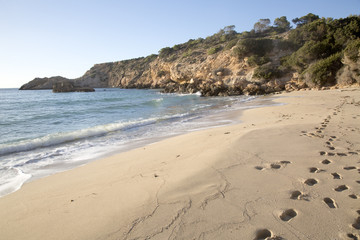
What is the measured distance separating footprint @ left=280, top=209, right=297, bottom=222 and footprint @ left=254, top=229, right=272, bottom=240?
0.25m

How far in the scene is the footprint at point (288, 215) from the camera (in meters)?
1.90

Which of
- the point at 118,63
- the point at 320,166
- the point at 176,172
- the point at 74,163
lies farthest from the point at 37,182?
the point at 118,63

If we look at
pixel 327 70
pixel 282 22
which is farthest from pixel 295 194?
pixel 282 22

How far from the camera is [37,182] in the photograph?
3723 mm

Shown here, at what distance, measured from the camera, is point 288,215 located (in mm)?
1949

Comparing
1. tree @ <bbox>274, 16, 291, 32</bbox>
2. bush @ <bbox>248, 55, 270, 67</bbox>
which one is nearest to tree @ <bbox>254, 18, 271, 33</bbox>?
tree @ <bbox>274, 16, 291, 32</bbox>

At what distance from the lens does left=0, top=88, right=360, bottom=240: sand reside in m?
1.84

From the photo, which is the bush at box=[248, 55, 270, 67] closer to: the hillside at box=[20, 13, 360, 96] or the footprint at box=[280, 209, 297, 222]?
the hillside at box=[20, 13, 360, 96]

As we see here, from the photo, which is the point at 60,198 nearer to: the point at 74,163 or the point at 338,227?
the point at 74,163

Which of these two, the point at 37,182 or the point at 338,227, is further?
the point at 37,182

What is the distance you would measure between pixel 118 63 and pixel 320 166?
83.2m

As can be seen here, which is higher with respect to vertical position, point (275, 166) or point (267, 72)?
point (267, 72)

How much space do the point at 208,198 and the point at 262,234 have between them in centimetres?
69

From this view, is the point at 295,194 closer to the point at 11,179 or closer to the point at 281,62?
the point at 11,179
